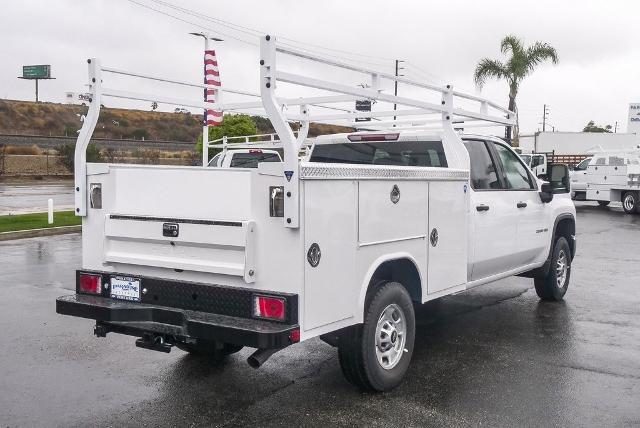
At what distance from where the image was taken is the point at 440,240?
6008 millimetres

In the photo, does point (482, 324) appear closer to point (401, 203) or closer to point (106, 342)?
point (401, 203)

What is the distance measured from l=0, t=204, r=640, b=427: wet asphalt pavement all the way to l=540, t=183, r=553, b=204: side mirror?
1338 mm

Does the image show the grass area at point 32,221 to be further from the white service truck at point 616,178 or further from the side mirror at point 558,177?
the white service truck at point 616,178

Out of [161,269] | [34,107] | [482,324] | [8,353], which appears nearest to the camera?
[161,269]

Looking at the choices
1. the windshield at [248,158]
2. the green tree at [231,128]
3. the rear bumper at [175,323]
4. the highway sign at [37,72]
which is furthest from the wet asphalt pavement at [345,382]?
the highway sign at [37,72]

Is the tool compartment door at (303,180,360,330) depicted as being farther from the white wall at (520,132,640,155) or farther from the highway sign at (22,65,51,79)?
the highway sign at (22,65,51,79)

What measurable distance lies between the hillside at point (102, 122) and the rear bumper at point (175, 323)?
87.5 m

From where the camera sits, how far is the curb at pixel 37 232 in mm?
14789

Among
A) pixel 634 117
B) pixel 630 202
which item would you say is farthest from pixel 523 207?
pixel 634 117

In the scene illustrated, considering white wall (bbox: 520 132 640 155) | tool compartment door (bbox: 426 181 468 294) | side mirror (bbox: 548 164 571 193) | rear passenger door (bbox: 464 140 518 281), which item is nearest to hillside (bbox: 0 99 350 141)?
white wall (bbox: 520 132 640 155)

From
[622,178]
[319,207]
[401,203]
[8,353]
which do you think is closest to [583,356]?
[401,203]

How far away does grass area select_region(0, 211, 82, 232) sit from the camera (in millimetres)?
16047

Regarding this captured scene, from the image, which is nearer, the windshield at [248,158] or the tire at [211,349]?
the tire at [211,349]

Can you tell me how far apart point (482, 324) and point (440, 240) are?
218 cm
